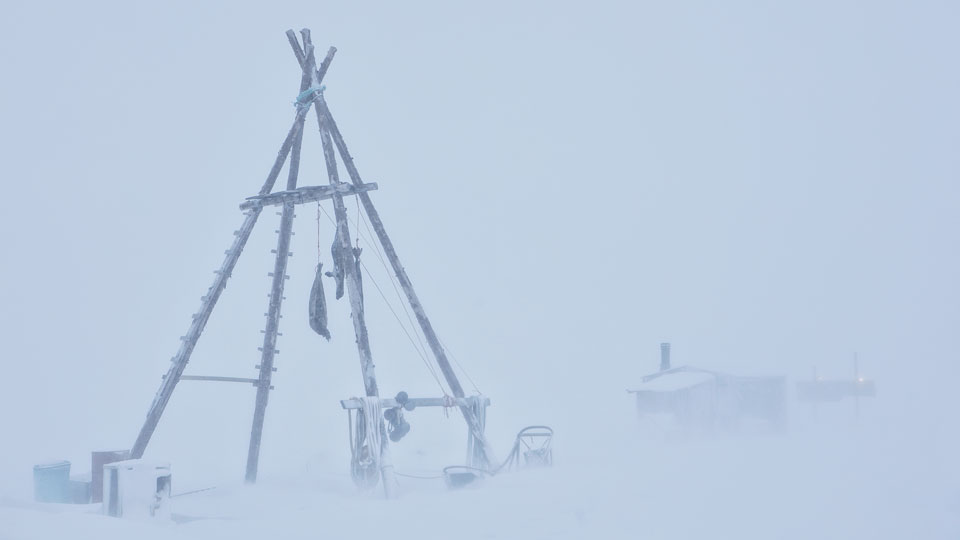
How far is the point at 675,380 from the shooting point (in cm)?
2941

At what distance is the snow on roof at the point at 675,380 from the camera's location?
2805cm

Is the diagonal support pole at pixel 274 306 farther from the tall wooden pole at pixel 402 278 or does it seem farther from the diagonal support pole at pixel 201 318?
the tall wooden pole at pixel 402 278

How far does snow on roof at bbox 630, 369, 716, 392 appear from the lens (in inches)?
1104

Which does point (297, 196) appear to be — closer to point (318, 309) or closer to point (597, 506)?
point (318, 309)

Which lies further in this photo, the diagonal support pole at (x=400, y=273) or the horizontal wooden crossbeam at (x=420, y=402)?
the diagonal support pole at (x=400, y=273)

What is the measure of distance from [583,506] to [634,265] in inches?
4268

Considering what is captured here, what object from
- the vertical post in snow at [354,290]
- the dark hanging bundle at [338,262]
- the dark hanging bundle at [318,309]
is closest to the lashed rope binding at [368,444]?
the vertical post in snow at [354,290]

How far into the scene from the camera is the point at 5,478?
1823 centimetres

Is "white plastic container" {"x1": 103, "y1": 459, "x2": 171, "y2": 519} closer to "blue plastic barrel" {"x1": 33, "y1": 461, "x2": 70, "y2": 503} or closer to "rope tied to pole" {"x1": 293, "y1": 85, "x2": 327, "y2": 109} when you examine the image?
"blue plastic barrel" {"x1": 33, "y1": 461, "x2": 70, "y2": 503}

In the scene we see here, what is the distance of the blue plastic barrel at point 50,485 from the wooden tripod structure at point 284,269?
140 centimetres

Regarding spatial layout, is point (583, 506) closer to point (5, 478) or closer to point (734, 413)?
point (5, 478)

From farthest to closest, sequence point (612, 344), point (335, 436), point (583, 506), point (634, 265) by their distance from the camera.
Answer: point (634, 265), point (612, 344), point (335, 436), point (583, 506)

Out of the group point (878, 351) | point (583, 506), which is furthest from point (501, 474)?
point (878, 351)

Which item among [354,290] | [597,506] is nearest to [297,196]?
[354,290]
